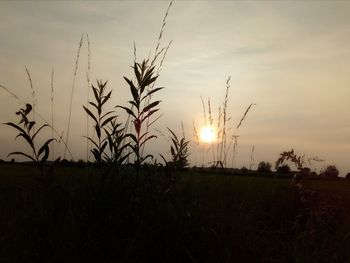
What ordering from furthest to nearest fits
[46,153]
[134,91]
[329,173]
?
[329,173]
[134,91]
[46,153]

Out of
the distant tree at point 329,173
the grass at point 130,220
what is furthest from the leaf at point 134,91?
the distant tree at point 329,173

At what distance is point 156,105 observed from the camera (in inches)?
190

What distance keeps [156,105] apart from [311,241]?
7.16 feet

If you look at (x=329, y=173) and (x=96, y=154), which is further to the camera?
(x=329, y=173)

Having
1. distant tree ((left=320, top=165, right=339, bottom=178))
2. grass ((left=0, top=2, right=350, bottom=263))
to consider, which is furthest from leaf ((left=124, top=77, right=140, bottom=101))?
distant tree ((left=320, top=165, right=339, bottom=178))

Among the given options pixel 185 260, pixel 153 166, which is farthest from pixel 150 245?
pixel 153 166

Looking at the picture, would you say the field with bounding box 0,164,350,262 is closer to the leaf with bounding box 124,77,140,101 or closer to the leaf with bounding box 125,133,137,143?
the leaf with bounding box 125,133,137,143

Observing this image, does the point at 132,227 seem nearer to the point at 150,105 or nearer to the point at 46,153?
the point at 46,153

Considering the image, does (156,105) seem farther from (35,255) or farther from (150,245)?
(35,255)

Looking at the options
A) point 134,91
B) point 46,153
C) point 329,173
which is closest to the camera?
point 46,153

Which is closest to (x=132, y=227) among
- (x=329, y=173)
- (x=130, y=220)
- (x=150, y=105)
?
(x=130, y=220)

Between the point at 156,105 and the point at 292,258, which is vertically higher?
the point at 156,105

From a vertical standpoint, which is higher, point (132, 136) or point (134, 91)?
point (134, 91)

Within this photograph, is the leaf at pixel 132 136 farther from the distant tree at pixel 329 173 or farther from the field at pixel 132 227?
the distant tree at pixel 329 173
